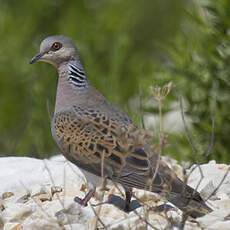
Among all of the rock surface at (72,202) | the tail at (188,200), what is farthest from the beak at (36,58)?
Result: the tail at (188,200)

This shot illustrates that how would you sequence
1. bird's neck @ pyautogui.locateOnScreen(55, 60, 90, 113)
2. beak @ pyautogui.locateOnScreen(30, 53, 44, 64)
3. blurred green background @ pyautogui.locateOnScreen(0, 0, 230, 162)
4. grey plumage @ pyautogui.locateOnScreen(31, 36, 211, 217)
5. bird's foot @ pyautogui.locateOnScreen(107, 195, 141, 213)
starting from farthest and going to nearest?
blurred green background @ pyautogui.locateOnScreen(0, 0, 230, 162) < beak @ pyautogui.locateOnScreen(30, 53, 44, 64) < bird's neck @ pyautogui.locateOnScreen(55, 60, 90, 113) < bird's foot @ pyautogui.locateOnScreen(107, 195, 141, 213) < grey plumage @ pyautogui.locateOnScreen(31, 36, 211, 217)

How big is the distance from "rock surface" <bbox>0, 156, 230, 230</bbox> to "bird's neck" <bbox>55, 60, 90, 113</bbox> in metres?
0.50

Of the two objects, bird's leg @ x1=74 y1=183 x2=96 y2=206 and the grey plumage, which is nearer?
the grey plumage

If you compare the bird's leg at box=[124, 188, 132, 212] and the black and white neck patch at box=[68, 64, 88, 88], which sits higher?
the black and white neck patch at box=[68, 64, 88, 88]

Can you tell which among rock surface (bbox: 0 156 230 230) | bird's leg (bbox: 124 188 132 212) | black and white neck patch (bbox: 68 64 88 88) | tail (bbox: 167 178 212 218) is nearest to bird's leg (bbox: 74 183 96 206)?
rock surface (bbox: 0 156 230 230)

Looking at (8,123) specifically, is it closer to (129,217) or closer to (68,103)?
(68,103)

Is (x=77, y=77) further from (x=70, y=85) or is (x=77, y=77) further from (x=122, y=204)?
(x=122, y=204)

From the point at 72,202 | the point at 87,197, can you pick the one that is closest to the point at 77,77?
the point at 87,197

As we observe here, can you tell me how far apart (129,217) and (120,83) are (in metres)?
6.56

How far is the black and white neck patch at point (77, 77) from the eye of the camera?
26.2 feet

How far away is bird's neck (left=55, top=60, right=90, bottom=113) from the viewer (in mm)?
7805

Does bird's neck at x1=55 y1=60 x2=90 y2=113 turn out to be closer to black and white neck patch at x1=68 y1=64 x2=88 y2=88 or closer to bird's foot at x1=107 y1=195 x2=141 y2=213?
black and white neck patch at x1=68 y1=64 x2=88 y2=88

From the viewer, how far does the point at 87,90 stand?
7.88 m

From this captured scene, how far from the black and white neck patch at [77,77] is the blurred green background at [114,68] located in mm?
825
